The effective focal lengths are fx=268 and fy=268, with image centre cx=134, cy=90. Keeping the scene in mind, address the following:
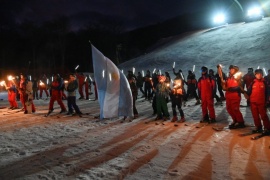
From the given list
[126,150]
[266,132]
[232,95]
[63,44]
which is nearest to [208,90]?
[232,95]

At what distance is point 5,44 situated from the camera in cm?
5194

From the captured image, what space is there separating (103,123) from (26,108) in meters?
5.49

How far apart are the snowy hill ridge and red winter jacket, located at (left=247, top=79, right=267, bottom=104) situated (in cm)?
1962

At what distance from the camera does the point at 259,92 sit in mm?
7719

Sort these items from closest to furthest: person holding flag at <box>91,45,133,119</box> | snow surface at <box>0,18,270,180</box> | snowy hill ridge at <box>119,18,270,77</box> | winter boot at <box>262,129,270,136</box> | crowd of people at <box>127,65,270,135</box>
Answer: snow surface at <box>0,18,270,180</box>, winter boot at <box>262,129,270,136</box>, crowd of people at <box>127,65,270,135</box>, person holding flag at <box>91,45,133,119</box>, snowy hill ridge at <box>119,18,270,77</box>

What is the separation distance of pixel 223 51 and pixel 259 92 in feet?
91.0

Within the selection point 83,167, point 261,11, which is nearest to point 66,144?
point 83,167

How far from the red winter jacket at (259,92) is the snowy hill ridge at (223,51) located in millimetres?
19624

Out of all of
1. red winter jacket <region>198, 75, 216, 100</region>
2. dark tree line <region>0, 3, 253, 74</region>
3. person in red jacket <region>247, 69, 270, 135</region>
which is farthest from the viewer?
dark tree line <region>0, 3, 253, 74</region>

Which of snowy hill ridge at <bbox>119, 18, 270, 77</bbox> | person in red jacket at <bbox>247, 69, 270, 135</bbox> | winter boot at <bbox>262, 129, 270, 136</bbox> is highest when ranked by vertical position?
snowy hill ridge at <bbox>119, 18, 270, 77</bbox>

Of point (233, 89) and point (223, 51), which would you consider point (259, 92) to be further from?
point (223, 51)

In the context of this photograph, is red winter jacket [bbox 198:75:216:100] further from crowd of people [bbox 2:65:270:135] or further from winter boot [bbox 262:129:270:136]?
winter boot [bbox 262:129:270:136]

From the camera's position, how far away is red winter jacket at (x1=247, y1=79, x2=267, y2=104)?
7.69m

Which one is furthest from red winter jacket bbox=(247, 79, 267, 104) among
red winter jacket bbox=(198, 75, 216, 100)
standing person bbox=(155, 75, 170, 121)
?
standing person bbox=(155, 75, 170, 121)
